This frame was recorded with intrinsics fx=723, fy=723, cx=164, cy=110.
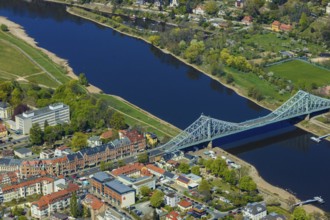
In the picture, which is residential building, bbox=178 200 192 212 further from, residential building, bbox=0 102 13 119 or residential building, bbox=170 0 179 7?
residential building, bbox=170 0 179 7

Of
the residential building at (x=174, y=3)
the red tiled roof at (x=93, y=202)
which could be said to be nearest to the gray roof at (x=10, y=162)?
the red tiled roof at (x=93, y=202)

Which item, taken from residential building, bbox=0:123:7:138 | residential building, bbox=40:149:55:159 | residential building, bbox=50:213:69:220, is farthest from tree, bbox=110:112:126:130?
residential building, bbox=50:213:69:220

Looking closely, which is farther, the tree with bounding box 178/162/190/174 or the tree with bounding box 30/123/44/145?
the tree with bounding box 30/123/44/145

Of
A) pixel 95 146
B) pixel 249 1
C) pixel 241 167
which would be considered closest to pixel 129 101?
pixel 95 146

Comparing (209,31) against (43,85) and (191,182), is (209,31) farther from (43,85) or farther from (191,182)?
(191,182)

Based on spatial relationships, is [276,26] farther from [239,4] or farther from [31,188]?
[31,188]

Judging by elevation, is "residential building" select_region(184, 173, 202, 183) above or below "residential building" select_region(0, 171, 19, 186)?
above

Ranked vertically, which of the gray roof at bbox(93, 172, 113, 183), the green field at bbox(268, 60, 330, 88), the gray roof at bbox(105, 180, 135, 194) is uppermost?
the green field at bbox(268, 60, 330, 88)
